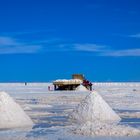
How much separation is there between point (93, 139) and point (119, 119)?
15.3ft

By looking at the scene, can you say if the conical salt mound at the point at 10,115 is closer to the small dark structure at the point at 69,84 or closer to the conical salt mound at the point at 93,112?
the conical salt mound at the point at 93,112

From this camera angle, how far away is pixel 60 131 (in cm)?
1072

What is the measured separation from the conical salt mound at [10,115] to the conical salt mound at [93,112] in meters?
1.76

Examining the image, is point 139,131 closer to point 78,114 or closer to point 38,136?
point 38,136

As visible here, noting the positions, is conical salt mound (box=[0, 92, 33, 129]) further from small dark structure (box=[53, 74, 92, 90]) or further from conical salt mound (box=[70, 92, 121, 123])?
small dark structure (box=[53, 74, 92, 90])

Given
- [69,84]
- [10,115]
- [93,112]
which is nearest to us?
[10,115]

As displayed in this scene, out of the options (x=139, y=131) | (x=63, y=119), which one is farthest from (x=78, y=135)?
(x=63, y=119)

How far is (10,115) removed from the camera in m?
12.2

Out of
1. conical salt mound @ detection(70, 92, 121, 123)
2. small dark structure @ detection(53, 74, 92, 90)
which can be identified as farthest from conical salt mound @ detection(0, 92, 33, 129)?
small dark structure @ detection(53, 74, 92, 90)

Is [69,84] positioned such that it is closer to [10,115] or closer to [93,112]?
[93,112]

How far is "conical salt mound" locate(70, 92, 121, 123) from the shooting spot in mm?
13547

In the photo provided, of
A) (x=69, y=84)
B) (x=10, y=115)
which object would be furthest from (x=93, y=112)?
(x=69, y=84)

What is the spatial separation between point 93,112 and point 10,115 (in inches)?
104

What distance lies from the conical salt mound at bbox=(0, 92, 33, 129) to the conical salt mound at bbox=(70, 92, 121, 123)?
176cm
